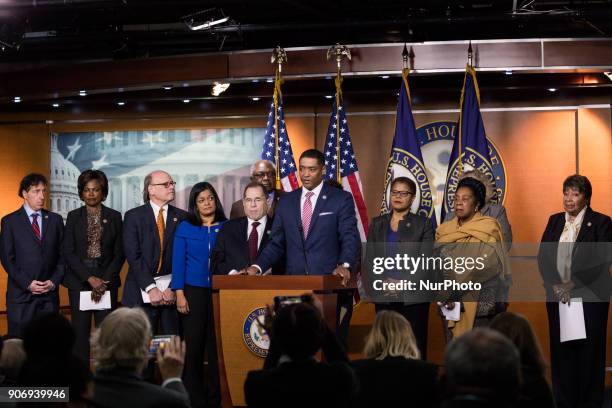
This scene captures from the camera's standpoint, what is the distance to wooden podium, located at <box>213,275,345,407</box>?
19.3 ft

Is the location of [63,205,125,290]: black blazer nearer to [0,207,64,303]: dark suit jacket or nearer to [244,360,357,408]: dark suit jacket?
[0,207,64,303]: dark suit jacket

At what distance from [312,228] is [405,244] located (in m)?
0.84

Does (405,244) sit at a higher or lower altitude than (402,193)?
lower

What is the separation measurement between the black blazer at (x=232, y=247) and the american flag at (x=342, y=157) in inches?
63.2

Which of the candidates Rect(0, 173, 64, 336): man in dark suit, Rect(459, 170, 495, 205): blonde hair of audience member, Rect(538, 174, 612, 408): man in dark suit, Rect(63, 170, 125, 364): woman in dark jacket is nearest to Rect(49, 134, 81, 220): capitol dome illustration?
Rect(0, 173, 64, 336): man in dark suit

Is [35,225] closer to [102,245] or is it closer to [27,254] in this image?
[27,254]

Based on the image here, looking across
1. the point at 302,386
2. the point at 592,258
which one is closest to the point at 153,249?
the point at 592,258

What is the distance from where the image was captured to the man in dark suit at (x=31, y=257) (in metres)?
8.02

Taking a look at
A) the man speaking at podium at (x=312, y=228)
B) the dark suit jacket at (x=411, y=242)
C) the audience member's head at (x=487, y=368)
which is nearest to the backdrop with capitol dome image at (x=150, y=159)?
the dark suit jacket at (x=411, y=242)

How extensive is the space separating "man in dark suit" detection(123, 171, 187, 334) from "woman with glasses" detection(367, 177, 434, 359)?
1.49 metres

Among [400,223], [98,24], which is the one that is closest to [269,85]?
[98,24]

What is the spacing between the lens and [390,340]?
4207 millimetres

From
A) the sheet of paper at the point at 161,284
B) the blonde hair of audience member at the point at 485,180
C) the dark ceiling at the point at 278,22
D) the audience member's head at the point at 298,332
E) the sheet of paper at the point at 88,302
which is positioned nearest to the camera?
the audience member's head at the point at 298,332

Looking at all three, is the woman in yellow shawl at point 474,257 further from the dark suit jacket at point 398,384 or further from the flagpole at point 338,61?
the dark suit jacket at point 398,384
